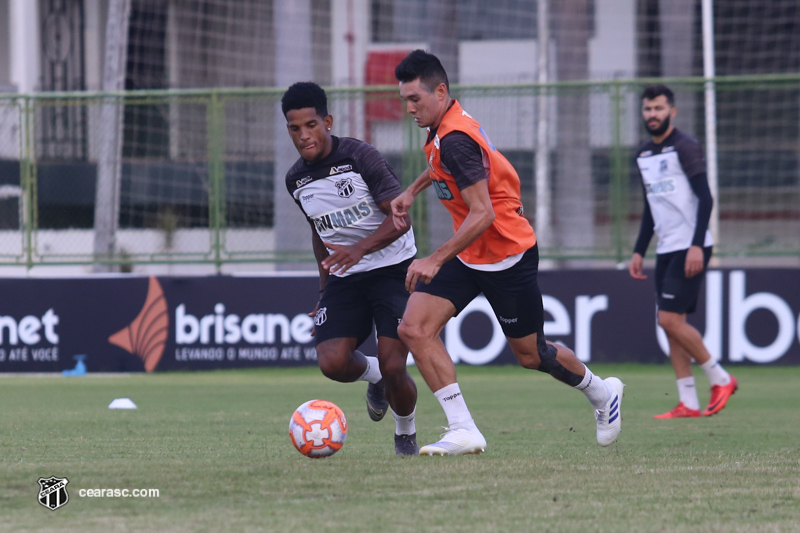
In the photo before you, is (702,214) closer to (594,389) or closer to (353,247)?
(594,389)

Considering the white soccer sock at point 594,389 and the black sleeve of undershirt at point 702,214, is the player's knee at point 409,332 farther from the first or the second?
the black sleeve of undershirt at point 702,214

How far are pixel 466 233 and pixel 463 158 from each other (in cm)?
38

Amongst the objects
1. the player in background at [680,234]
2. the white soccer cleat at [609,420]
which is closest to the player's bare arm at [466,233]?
the white soccer cleat at [609,420]

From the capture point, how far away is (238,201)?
13.5 metres

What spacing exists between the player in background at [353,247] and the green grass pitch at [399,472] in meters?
0.46

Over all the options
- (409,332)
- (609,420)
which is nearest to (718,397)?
(609,420)

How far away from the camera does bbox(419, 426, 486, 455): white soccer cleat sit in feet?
17.4

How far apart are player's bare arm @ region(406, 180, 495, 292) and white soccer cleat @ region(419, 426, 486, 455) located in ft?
2.53

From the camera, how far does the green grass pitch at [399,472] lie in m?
3.76

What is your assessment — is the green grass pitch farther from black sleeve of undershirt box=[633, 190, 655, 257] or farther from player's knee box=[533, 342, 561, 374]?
black sleeve of undershirt box=[633, 190, 655, 257]

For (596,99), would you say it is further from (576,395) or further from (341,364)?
(341,364)

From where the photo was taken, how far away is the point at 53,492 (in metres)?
4.13

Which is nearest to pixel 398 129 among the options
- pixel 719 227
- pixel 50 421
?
pixel 719 227

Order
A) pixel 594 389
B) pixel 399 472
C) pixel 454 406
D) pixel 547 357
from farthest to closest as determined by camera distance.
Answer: pixel 594 389
pixel 547 357
pixel 454 406
pixel 399 472
